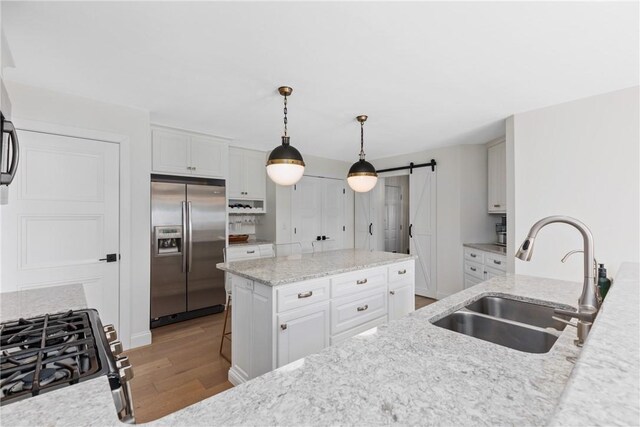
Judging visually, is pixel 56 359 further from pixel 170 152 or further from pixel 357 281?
pixel 170 152

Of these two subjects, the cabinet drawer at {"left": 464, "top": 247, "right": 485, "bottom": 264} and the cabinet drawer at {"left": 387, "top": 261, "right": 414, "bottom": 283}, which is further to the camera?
the cabinet drawer at {"left": 464, "top": 247, "right": 485, "bottom": 264}

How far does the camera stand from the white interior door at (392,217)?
5.97m

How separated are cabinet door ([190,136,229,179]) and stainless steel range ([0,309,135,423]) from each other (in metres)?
2.80

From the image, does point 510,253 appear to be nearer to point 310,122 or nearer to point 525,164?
point 525,164

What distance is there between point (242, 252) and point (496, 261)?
3.38m

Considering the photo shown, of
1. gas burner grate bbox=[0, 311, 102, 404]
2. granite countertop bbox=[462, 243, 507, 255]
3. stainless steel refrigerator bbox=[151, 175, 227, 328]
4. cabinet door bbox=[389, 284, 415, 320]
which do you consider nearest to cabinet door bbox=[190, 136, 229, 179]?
stainless steel refrigerator bbox=[151, 175, 227, 328]

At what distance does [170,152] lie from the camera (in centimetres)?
346

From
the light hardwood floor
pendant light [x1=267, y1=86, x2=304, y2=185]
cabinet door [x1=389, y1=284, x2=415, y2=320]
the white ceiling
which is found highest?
the white ceiling

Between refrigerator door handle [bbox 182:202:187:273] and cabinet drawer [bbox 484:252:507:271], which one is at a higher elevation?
refrigerator door handle [bbox 182:202:187:273]

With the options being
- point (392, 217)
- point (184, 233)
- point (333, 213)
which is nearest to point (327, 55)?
point (184, 233)

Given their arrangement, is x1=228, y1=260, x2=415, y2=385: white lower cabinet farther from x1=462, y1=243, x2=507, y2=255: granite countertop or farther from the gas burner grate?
x1=462, y1=243, x2=507, y2=255: granite countertop

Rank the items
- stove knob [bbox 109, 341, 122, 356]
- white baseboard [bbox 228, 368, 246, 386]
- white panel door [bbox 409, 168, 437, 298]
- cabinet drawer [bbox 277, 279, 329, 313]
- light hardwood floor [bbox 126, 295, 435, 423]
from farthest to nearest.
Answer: white panel door [bbox 409, 168, 437, 298]
white baseboard [bbox 228, 368, 246, 386]
light hardwood floor [bbox 126, 295, 435, 423]
cabinet drawer [bbox 277, 279, 329, 313]
stove knob [bbox 109, 341, 122, 356]

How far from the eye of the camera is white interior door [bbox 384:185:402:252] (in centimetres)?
597

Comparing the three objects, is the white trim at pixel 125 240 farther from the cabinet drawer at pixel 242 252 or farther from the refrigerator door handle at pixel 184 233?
the cabinet drawer at pixel 242 252
